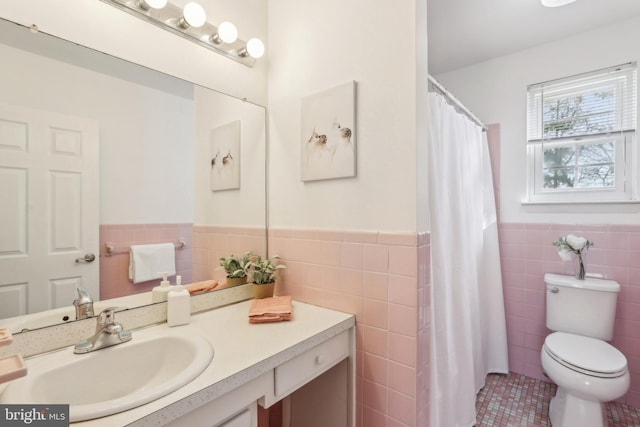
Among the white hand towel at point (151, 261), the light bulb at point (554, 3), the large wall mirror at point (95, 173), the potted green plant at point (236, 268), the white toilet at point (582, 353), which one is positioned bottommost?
the white toilet at point (582, 353)

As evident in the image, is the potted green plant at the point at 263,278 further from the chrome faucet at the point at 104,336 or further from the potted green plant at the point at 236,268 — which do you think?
the chrome faucet at the point at 104,336

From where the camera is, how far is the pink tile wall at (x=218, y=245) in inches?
53.5

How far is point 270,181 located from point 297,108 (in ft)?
1.31

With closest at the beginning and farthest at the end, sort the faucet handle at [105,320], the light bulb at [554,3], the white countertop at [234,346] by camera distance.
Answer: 1. the white countertop at [234,346]
2. the faucet handle at [105,320]
3. the light bulb at [554,3]

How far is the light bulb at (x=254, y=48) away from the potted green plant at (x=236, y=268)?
0.99 m

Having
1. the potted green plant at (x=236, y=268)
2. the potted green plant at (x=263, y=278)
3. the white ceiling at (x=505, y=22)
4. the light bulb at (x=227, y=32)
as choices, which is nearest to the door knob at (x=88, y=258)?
the potted green plant at (x=236, y=268)

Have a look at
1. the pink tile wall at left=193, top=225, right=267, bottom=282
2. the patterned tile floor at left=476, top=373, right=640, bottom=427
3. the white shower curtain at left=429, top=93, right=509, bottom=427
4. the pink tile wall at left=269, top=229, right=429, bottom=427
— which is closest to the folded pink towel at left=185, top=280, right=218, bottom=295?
the pink tile wall at left=193, top=225, right=267, bottom=282

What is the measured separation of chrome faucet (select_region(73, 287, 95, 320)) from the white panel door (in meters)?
0.02

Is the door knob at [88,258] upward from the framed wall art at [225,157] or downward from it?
downward

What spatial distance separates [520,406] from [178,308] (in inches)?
85.2

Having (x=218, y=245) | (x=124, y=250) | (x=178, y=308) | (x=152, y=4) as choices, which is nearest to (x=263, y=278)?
(x=218, y=245)

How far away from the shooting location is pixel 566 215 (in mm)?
2121

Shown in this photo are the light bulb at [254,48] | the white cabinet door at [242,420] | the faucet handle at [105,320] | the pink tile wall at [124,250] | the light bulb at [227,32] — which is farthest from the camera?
the light bulb at [254,48]

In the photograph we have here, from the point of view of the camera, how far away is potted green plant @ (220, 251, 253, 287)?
1.46 meters
